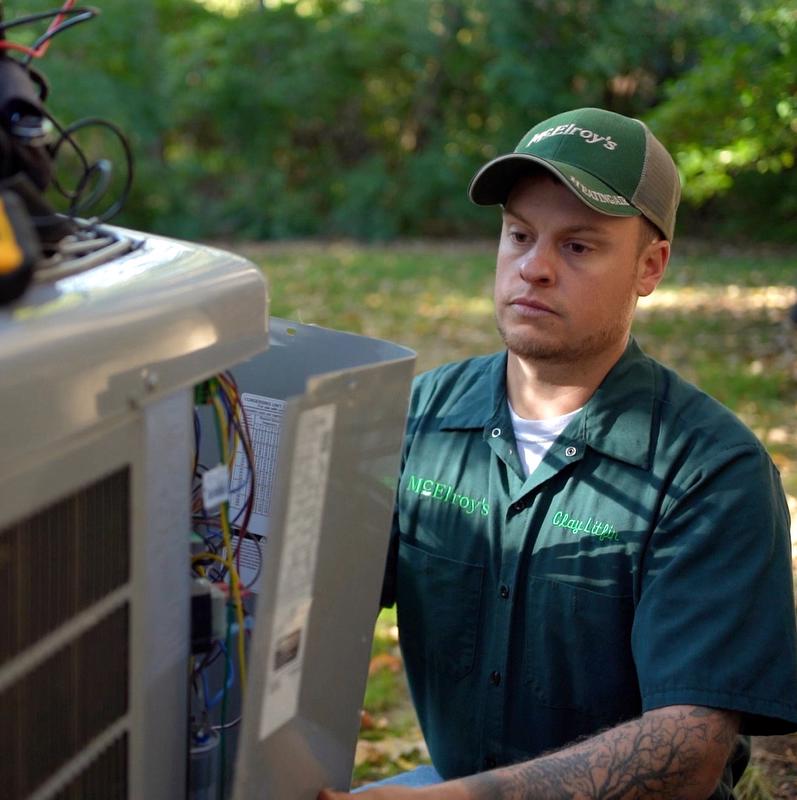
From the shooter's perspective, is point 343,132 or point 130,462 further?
point 343,132

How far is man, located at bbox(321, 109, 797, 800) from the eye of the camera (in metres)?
1.80

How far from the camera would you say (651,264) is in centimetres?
221

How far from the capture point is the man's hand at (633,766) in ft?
5.51

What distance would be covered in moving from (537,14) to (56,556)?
13878 mm

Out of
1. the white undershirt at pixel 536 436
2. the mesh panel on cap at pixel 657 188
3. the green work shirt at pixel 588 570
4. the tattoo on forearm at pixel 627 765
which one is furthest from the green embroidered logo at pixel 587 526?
the mesh panel on cap at pixel 657 188

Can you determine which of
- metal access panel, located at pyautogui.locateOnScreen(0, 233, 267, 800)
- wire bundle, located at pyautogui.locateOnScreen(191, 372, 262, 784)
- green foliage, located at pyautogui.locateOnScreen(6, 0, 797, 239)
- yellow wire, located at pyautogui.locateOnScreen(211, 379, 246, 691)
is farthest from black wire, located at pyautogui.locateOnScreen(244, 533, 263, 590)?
green foliage, located at pyautogui.locateOnScreen(6, 0, 797, 239)

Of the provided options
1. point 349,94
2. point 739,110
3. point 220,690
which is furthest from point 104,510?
point 349,94

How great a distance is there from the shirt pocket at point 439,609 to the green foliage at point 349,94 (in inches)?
442

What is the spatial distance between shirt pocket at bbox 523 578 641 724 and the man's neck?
1.13ft

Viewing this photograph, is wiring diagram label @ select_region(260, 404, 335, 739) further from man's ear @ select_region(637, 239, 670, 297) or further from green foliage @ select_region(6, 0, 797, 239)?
green foliage @ select_region(6, 0, 797, 239)

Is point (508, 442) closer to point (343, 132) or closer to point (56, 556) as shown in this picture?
point (56, 556)

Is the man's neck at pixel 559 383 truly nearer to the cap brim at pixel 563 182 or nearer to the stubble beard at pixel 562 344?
the stubble beard at pixel 562 344

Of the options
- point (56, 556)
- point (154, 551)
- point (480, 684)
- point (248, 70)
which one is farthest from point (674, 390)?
point (248, 70)

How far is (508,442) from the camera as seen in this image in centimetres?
215
